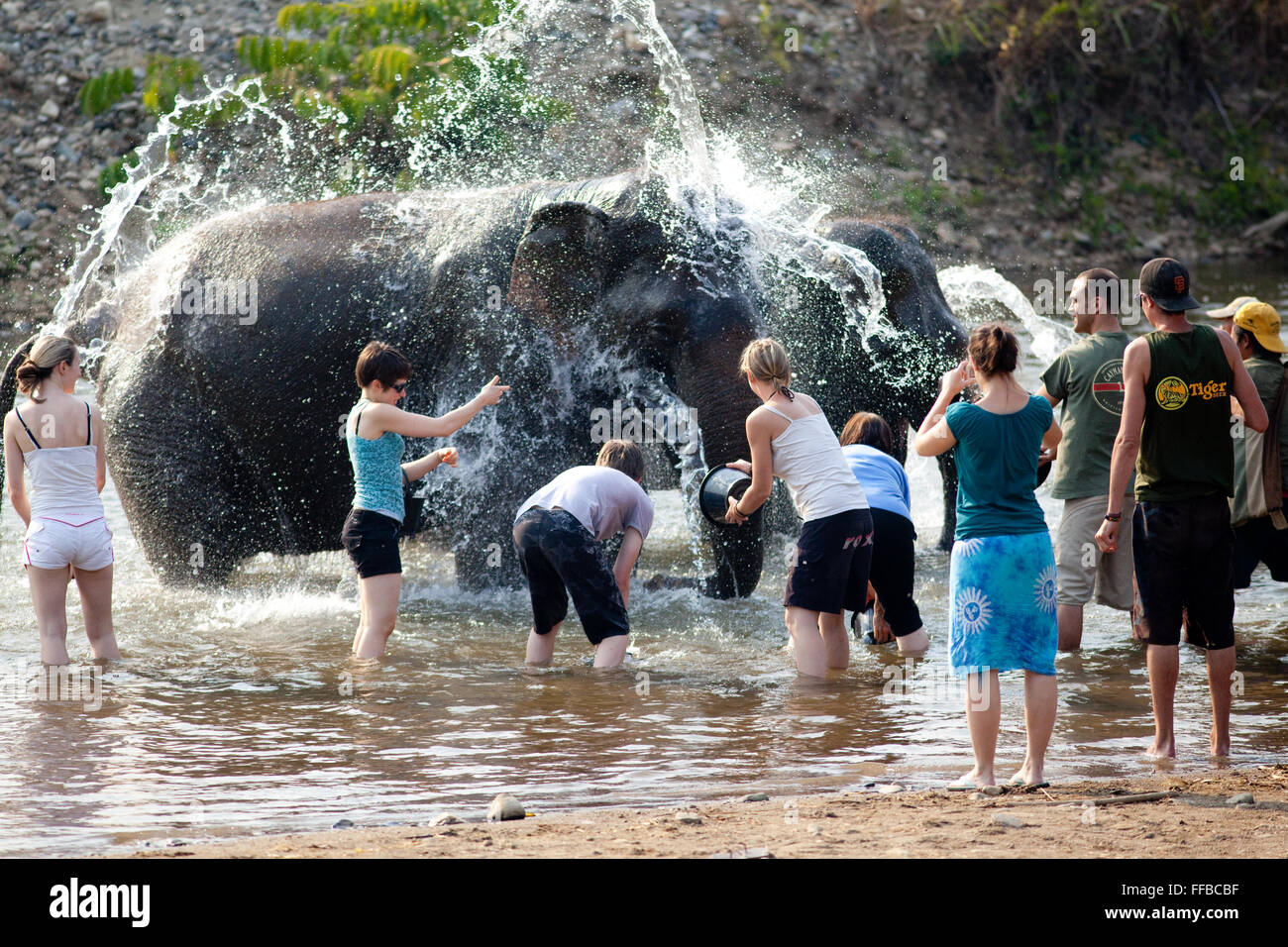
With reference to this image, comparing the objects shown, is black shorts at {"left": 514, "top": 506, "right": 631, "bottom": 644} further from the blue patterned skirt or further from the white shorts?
the blue patterned skirt

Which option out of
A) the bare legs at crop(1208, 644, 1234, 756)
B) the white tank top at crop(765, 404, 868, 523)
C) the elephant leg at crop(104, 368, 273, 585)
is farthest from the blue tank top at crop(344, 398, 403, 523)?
the bare legs at crop(1208, 644, 1234, 756)

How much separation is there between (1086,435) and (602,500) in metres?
2.24

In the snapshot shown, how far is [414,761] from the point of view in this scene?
5.73 metres

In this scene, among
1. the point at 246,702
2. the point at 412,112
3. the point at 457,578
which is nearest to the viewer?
the point at 246,702

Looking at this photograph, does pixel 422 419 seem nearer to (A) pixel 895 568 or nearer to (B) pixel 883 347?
(A) pixel 895 568

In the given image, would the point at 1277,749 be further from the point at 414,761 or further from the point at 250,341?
the point at 250,341

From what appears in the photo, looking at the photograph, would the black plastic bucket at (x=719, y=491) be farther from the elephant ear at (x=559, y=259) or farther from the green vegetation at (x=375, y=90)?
the green vegetation at (x=375, y=90)

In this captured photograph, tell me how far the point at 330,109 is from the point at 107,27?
6257 millimetres

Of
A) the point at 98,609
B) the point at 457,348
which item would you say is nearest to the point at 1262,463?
the point at 457,348

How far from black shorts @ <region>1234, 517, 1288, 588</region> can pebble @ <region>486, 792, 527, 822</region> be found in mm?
3723

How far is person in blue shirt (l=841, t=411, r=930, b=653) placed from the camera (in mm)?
6992

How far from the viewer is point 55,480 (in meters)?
6.96

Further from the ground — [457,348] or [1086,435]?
[457,348]
